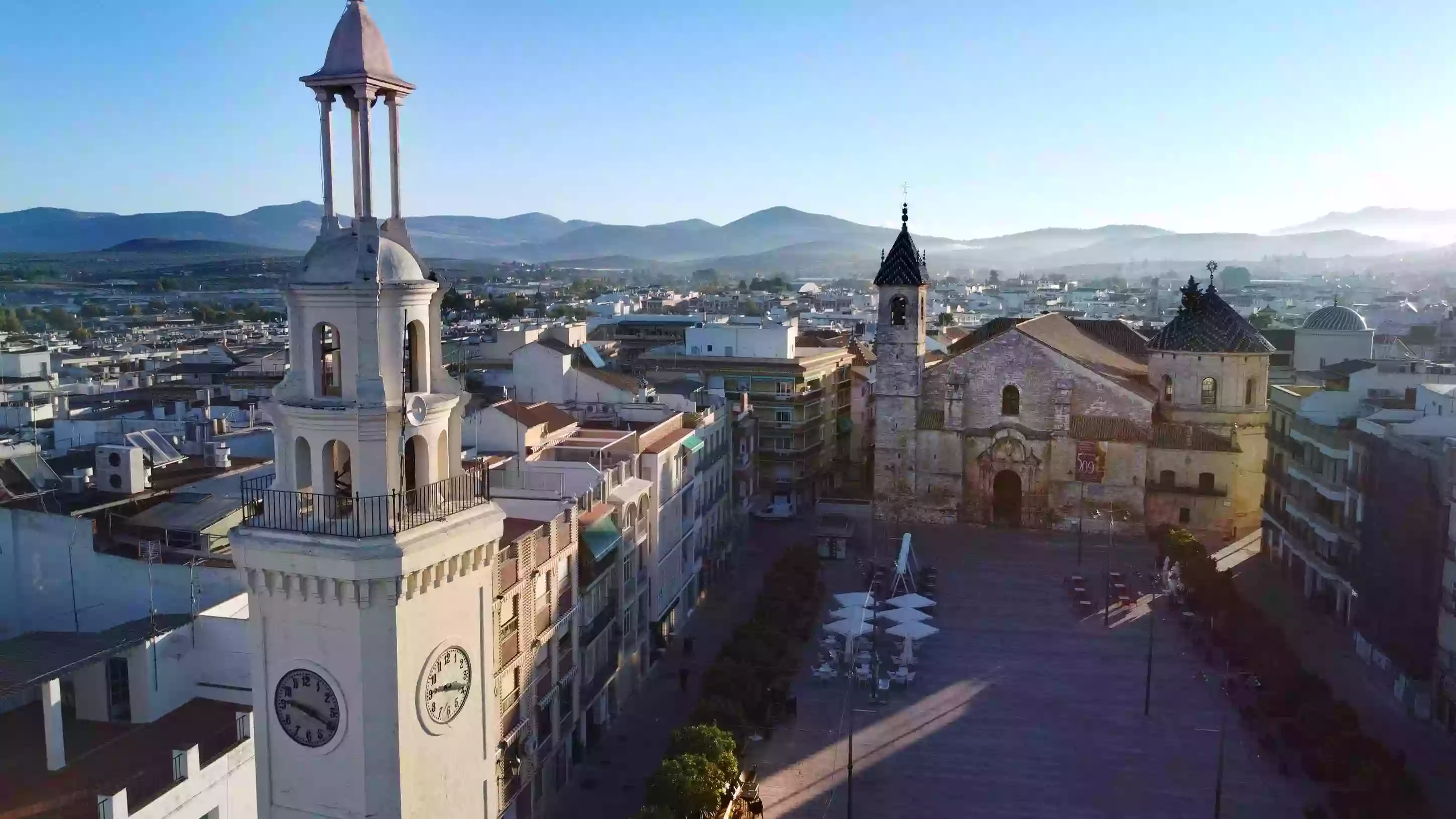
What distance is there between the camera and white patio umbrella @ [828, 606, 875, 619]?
4038cm

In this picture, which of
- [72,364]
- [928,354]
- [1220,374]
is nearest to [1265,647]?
[1220,374]

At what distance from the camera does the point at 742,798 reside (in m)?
28.1

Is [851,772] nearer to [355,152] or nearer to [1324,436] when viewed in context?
[355,152]

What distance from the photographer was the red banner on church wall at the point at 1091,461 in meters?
58.8

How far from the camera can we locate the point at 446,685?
1634 centimetres

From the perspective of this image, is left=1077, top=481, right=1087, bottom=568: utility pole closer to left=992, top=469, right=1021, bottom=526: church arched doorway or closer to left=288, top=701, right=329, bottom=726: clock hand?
left=992, top=469, right=1021, bottom=526: church arched doorway

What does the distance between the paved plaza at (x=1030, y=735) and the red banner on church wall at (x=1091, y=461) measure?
1354cm

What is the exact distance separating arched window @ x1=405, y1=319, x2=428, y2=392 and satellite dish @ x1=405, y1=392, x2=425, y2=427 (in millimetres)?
359

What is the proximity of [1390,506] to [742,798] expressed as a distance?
2363cm

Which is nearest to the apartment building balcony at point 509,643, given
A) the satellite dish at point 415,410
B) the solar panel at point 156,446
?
the satellite dish at point 415,410

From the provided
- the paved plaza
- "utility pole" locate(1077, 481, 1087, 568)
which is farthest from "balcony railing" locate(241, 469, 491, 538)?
"utility pole" locate(1077, 481, 1087, 568)

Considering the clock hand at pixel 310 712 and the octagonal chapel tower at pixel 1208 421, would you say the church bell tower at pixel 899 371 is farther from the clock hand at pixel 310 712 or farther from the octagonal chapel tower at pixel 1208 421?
the clock hand at pixel 310 712

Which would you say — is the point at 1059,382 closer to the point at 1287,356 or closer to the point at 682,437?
the point at 682,437

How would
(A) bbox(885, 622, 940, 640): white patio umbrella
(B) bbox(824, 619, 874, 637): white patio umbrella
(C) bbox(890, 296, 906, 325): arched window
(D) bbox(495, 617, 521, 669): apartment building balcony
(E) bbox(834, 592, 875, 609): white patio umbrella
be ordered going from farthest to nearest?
(C) bbox(890, 296, 906, 325): arched window < (E) bbox(834, 592, 875, 609): white patio umbrella < (A) bbox(885, 622, 940, 640): white patio umbrella < (B) bbox(824, 619, 874, 637): white patio umbrella < (D) bbox(495, 617, 521, 669): apartment building balcony
